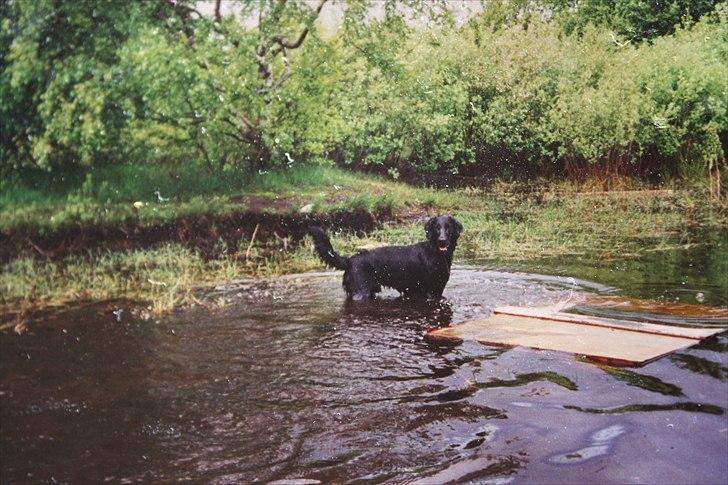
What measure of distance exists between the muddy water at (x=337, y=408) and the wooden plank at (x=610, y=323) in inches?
5.2

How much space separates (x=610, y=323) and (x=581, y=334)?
0.30 m

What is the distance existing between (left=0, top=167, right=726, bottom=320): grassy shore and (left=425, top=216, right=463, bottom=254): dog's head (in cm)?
88

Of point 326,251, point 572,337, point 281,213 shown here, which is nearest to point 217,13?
point 281,213

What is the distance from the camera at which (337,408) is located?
10.1 feet

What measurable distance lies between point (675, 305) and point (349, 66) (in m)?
3.68

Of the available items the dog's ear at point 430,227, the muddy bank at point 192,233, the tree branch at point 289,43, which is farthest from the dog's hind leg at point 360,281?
the tree branch at point 289,43

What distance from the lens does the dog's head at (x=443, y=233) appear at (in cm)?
537

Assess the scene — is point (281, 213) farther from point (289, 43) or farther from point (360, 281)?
point (289, 43)

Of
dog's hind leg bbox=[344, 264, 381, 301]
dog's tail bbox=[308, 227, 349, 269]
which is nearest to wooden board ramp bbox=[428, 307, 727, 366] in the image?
dog's hind leg bbox=[344, 264, 381, 301]

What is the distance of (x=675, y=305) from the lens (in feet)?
15.5

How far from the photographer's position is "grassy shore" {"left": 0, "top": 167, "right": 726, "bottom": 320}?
481 centimetres

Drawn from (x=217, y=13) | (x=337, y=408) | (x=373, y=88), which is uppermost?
(x=217, y=13)

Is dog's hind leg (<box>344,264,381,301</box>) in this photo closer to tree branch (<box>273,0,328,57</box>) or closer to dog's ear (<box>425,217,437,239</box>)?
dog's ear (<box>425,217,437,239</box>)

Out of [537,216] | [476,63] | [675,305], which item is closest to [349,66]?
[476,63]
